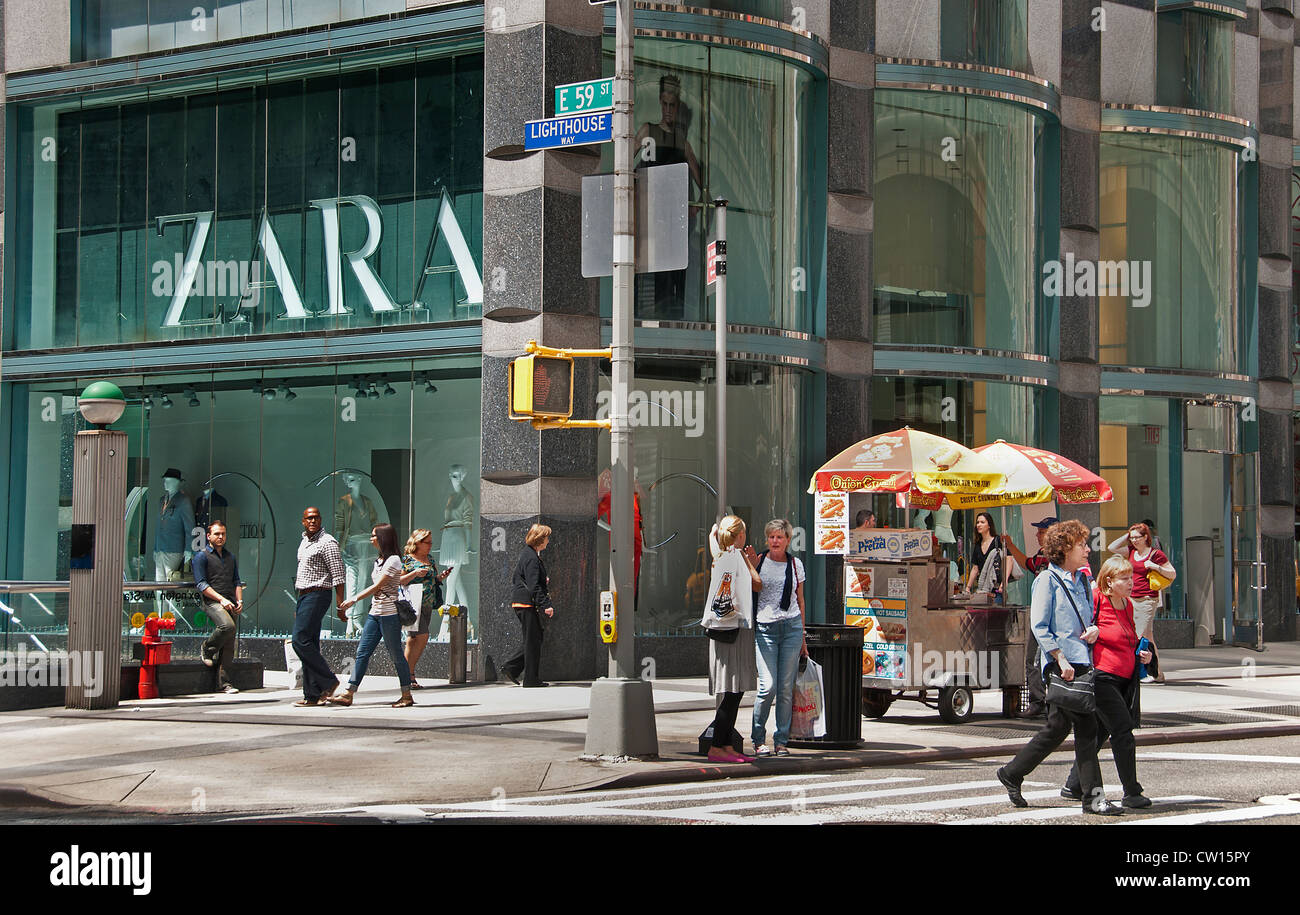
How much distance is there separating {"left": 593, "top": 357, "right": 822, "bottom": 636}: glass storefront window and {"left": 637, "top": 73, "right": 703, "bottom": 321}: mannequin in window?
0.93 metres

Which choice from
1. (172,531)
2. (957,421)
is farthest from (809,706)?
(172,531)

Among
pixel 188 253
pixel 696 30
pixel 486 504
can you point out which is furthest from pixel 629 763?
pixel 188 253

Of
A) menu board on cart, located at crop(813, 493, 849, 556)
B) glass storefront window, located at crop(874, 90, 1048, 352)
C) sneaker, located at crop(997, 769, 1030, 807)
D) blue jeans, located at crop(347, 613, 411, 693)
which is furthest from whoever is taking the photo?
glass storefront window, located at crop(874, 90, 1048, 352)

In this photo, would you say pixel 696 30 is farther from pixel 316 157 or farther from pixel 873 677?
pixel 873 677

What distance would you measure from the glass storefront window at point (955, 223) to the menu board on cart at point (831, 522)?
23.1 ft

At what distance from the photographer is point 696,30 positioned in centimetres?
2178

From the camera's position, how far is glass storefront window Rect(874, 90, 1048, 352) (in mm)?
24844

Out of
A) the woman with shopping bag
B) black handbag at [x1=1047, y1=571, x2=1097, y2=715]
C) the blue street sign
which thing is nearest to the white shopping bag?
the woman with shopping bag

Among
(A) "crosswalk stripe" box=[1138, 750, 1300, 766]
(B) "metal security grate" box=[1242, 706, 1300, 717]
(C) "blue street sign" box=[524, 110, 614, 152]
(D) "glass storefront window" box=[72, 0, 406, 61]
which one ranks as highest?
(D) "glass storefront window" box=[72, 0, 406, 61]

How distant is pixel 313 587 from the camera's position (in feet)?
58.0

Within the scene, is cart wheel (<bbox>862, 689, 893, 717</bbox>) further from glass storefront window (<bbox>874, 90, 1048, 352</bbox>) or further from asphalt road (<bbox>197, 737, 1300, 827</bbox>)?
glass storefront window (<bbox>874, 90, 1048, 352</bbox>)

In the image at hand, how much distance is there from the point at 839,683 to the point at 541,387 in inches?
153

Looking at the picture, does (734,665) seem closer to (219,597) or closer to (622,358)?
(622,358)

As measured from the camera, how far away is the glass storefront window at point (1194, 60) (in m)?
28.6
